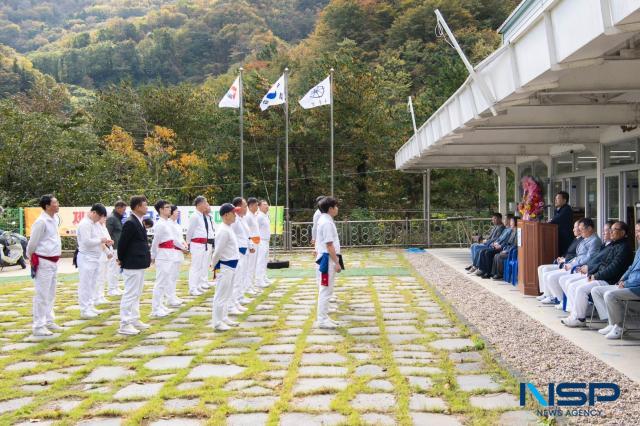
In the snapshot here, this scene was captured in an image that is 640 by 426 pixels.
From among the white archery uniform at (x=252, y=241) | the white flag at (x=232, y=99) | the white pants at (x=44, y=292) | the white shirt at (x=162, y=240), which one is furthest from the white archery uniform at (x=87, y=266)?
the white flag at (x=232, y=99)

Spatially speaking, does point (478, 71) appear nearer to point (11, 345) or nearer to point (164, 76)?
point (11, 345)

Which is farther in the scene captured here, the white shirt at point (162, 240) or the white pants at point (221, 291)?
the white shirt at point (162, 240)

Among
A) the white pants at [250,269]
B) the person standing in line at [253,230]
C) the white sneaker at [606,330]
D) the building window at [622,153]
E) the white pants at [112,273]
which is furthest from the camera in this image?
the white pants at [112,273]

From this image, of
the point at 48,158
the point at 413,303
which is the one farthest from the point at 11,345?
the point at 48,158

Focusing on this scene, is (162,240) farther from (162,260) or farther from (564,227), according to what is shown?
(564,227)

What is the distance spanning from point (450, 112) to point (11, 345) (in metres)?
7.35

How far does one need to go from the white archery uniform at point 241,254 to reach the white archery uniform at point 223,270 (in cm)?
177

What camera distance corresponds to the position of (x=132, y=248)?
335 inches

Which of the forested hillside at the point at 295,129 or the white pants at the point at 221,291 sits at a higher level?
the forested hillside at the point at 295,129

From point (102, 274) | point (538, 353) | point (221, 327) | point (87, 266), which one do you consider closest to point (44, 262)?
point (87, 266)

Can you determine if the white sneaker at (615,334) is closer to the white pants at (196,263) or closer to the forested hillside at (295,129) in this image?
the white pants at (196,263)

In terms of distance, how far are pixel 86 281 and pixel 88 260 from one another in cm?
32

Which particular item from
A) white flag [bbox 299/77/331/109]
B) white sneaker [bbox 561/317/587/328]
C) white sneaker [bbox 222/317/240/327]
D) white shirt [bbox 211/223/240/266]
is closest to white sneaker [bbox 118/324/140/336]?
white sneaker [bbox 222/317/240/327]

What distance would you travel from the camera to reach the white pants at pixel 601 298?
24.3ft
